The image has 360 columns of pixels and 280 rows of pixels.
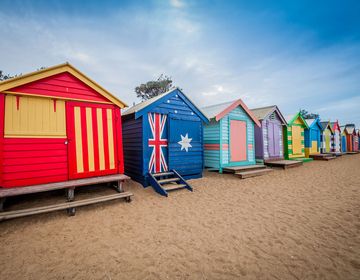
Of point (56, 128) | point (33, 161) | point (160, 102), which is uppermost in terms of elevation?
point (160, 102)

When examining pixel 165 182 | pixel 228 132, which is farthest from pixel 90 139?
pixel 228 132

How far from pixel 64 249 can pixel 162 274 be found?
1849 mm

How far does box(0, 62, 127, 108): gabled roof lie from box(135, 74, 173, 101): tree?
25842 millimetres

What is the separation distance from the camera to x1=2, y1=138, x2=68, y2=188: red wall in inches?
169

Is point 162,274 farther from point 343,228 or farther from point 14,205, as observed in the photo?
point 14,205

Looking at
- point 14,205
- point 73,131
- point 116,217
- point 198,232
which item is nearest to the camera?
point 198,232

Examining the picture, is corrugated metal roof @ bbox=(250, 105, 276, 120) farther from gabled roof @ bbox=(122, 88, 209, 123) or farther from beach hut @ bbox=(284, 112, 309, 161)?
gabled roof @ bbox=(122, 88, 209, 123)

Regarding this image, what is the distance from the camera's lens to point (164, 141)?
23.9 ft

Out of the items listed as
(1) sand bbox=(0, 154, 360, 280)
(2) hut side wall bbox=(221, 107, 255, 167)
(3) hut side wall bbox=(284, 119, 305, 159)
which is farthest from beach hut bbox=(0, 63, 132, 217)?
(3) hut side wall bbox=(284, 119, 305, 159)

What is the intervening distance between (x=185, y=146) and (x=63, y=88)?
16.6ft

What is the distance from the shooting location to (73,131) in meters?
5.18

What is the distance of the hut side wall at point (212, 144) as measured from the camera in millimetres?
9570

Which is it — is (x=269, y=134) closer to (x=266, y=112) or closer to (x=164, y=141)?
(x=266, y=112)

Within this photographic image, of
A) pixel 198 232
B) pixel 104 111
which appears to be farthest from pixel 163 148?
pixel 198 232
